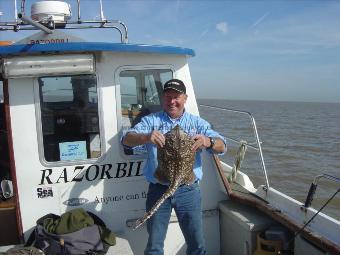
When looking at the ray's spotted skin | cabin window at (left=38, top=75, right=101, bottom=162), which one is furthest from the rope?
cabin window at (left=38, top=75, right=101, bottom=162)

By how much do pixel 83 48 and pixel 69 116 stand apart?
0.80 meters

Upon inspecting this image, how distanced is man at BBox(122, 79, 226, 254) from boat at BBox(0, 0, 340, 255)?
0.67 metres

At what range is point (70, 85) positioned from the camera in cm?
448

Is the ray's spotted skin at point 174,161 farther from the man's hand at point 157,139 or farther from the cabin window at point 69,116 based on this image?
the cabin window at point 69,116

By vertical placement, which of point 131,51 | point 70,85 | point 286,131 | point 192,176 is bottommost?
point 286,131

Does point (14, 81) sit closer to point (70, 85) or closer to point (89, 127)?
point (70, 85)

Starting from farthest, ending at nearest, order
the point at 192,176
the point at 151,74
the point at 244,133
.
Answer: the point at 244,133 < the point at 151,74 < the point at 192,176

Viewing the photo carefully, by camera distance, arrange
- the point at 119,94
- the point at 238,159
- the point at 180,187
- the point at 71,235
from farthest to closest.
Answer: the point at 238,159, the point at 119,94, the point at 71,235, the point at 180,187

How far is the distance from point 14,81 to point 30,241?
1.75 metres

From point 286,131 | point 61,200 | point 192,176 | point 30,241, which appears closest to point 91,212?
point 61,200

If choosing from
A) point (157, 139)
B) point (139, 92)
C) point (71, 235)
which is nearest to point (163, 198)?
point (157, 139)

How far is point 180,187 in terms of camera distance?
12.7ft

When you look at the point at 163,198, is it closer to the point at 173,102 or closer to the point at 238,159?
the point at 173,102

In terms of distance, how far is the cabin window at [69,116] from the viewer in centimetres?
446
